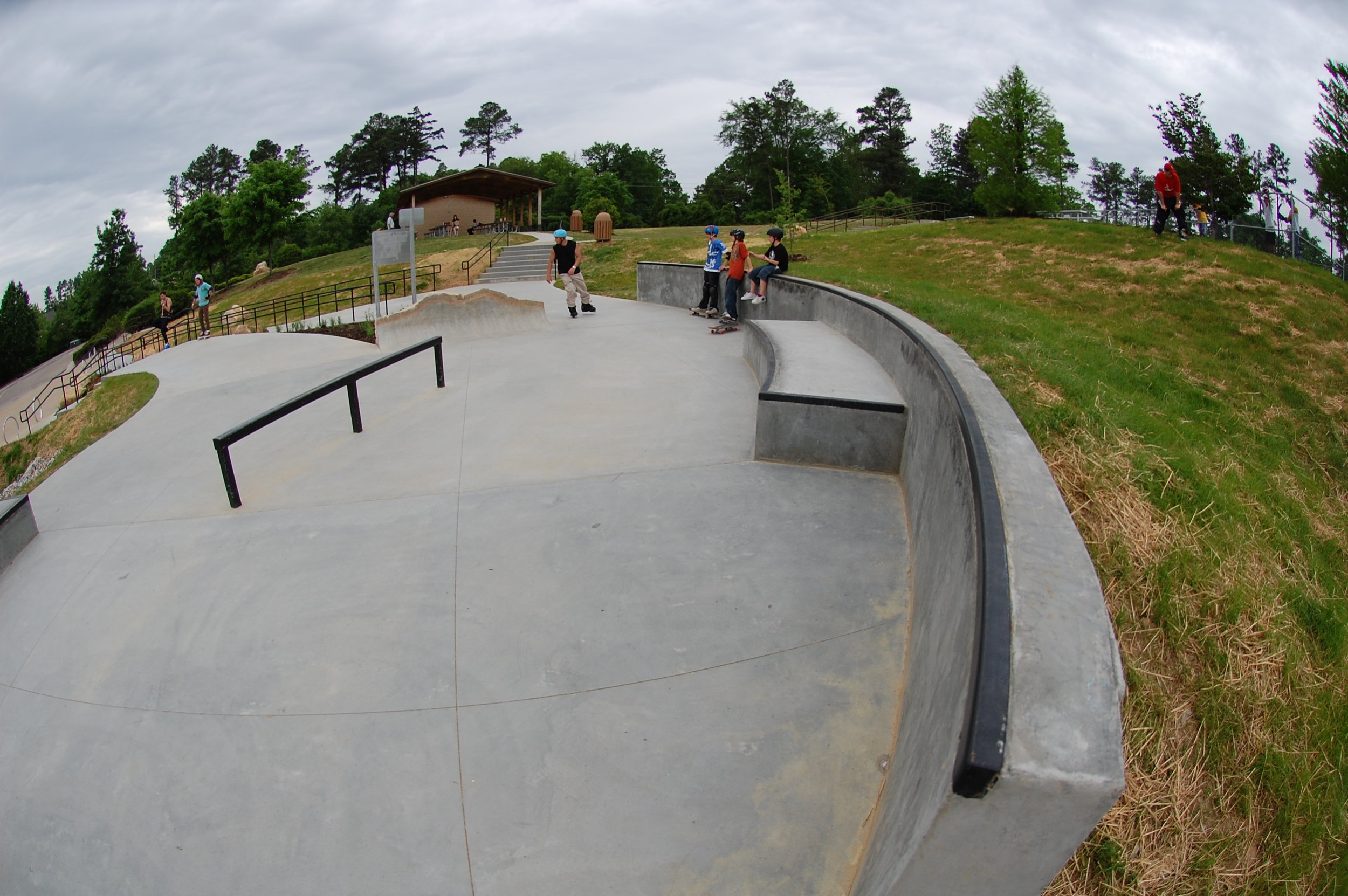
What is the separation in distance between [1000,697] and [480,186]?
46.7 meters

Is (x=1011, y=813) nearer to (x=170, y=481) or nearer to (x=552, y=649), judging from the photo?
(x=552, y=649)

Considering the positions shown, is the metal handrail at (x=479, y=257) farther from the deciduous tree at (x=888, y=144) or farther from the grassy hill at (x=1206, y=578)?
the deciduous tree at (x=888, y=144)

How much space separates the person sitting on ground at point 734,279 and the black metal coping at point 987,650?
8895mm

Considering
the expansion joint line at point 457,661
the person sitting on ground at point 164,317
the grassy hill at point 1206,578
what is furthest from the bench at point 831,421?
the person sitting on ground at point 164,317

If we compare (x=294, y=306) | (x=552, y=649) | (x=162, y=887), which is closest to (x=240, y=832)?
(x=162, y=887)

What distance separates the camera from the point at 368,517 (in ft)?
18.3

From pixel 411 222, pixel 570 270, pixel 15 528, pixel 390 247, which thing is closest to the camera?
pixel 15 528

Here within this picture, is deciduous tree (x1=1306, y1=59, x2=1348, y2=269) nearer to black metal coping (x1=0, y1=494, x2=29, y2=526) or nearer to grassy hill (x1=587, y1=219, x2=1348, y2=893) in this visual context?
grassy hill (x1=587, y1=219, x2=1348, y2=893)

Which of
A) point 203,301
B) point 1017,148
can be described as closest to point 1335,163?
point 1017,148

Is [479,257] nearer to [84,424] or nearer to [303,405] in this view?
[84,424]

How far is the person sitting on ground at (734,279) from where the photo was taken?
1189cm

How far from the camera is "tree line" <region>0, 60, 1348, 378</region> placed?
30094 mm

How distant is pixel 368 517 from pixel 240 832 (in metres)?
2.78

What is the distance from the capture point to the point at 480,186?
44.2 metres
